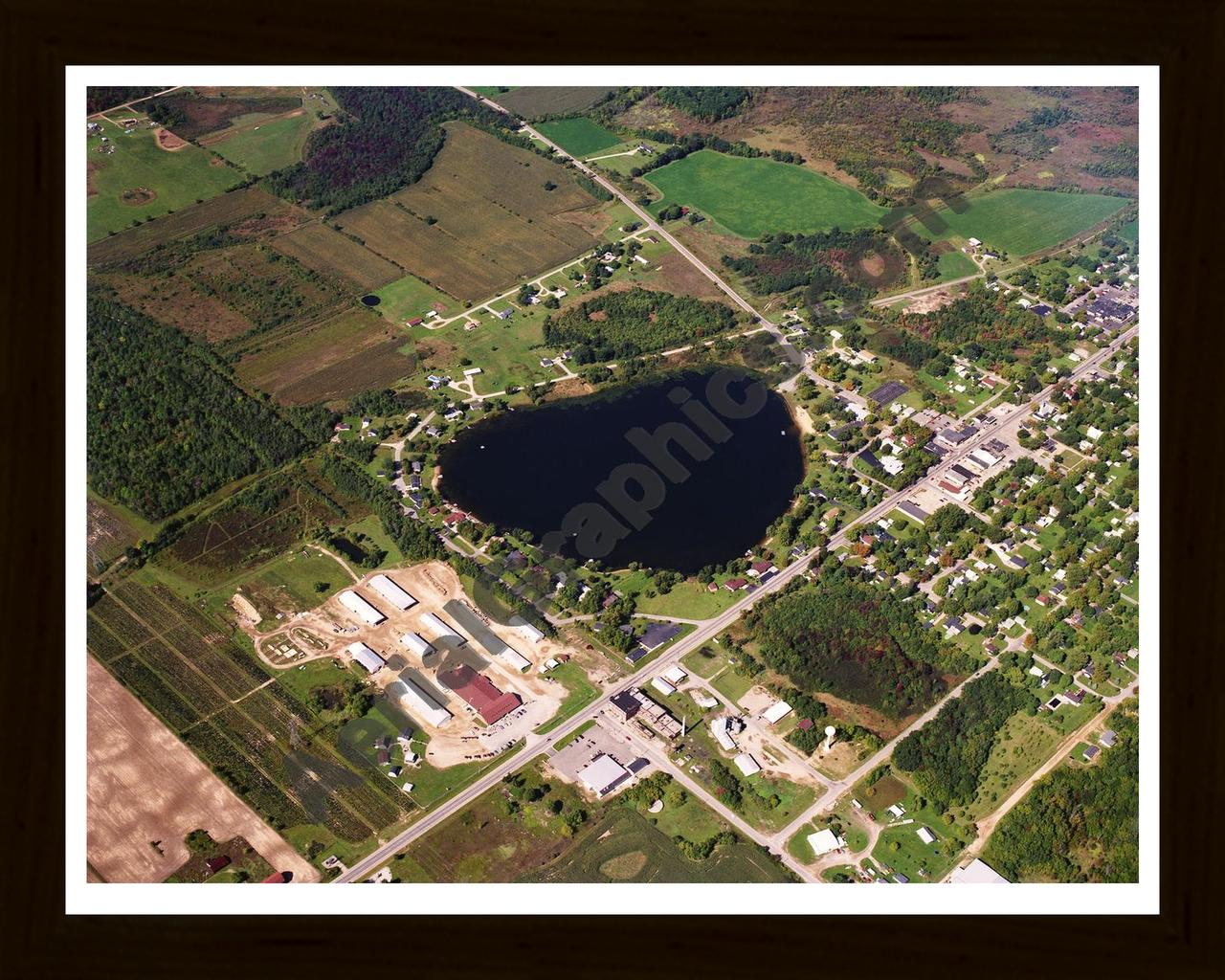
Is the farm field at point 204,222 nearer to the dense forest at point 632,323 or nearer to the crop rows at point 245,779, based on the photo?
the dense forest at point 632,323

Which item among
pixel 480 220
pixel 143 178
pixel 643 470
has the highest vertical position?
pixel 480 220

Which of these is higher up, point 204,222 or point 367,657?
point 204,222

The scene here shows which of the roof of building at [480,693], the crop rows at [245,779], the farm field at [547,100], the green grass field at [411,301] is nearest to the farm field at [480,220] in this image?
the green grass field at [411,301]

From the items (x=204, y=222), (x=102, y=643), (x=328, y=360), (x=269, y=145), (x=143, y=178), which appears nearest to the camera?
(x=102, y=643)

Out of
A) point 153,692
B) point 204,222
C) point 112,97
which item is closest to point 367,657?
point 153,692

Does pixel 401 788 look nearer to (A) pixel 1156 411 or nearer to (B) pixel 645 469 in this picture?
(B) pixel 645 469

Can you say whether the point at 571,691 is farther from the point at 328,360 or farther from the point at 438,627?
the point at 328,360
